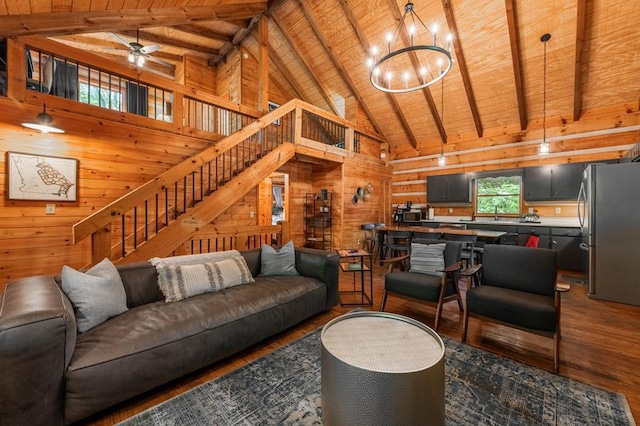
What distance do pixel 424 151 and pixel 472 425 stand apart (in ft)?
23.8

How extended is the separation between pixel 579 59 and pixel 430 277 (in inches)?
193

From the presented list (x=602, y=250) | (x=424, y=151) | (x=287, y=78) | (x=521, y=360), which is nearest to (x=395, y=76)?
(x=424, y=151)

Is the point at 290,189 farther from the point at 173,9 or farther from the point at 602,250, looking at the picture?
the point at 602,250

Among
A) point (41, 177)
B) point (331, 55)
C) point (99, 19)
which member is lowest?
point (41, 177)

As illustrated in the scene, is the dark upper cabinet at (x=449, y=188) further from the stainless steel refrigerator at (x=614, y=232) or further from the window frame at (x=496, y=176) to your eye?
the stainless steel refrigerator at (x=614, y=232)

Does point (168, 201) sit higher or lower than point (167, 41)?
lower

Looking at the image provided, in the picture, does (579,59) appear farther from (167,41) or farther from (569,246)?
(167,41)

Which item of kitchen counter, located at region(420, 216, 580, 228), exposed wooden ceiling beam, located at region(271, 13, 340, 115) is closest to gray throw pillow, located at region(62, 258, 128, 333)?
exposed wooden ceiling beam, located at region(271, 13, 340, 115)

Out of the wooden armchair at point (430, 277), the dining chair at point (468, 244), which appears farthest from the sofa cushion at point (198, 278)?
the dining chair at point (468, 244)

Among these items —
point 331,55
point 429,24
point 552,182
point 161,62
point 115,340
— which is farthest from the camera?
point 161,62

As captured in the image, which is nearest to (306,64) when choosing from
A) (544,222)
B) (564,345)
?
(544,222)

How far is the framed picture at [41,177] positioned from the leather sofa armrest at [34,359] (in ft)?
8.81

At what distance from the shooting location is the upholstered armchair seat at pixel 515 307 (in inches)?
83.8

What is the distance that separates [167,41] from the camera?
6094 mm
